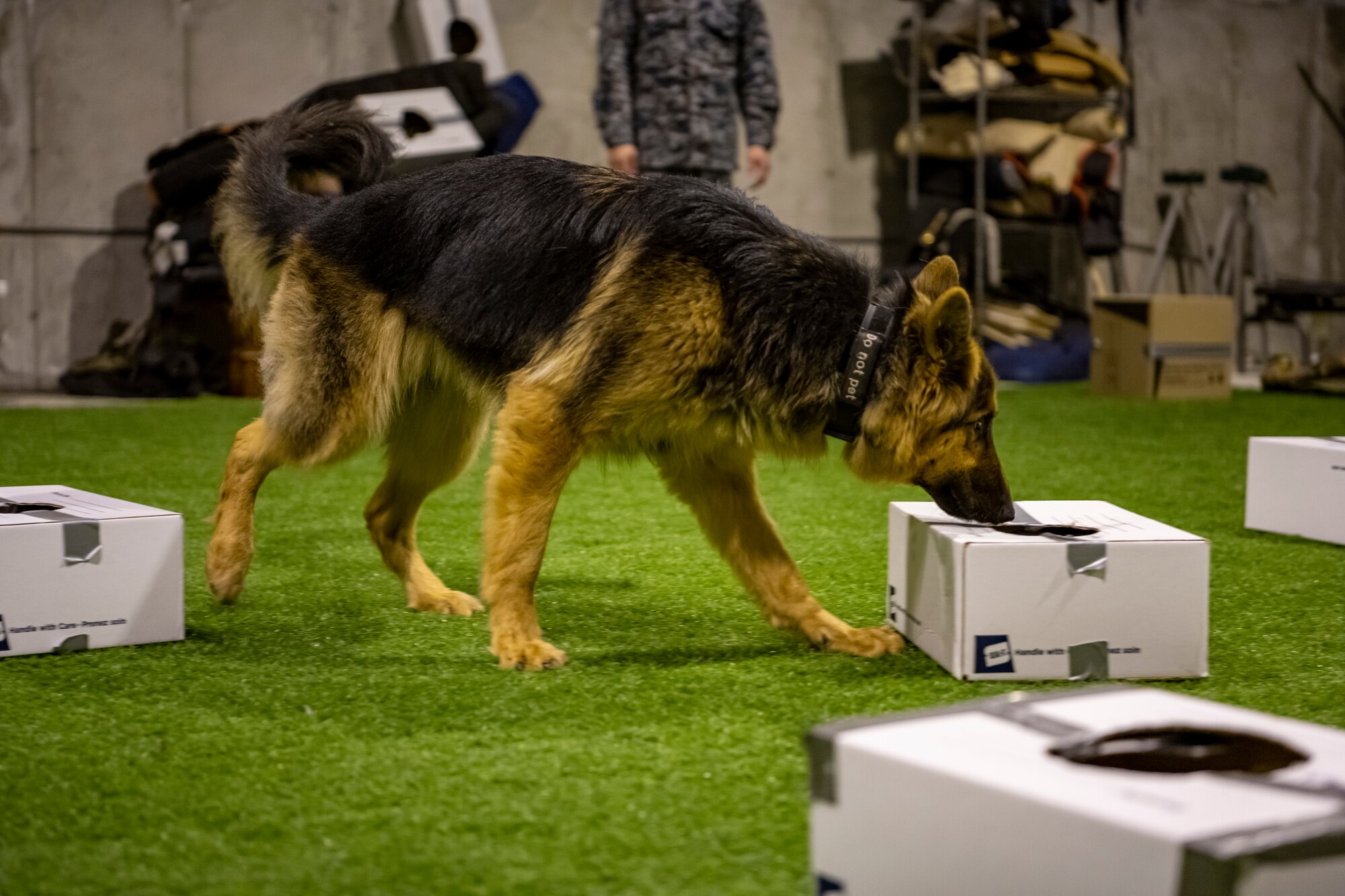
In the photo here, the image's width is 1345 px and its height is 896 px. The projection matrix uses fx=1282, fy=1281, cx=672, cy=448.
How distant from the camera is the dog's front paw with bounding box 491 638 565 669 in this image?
2.40 meters

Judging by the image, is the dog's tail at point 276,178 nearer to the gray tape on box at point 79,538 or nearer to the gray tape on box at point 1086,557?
the gray tape on box at point 79,538

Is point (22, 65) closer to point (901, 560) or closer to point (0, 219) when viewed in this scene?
point (0, 219)

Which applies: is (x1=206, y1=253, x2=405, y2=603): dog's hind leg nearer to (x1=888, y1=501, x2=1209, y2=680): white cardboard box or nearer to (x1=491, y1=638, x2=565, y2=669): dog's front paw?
(x1=491, y1=638, x2=565, y2=669): dog's front paw

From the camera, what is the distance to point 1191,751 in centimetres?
133

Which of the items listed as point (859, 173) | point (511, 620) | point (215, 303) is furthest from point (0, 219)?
point (511, 620)

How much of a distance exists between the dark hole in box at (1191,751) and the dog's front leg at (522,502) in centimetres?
131

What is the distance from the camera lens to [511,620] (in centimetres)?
247

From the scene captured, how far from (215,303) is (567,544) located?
5.12 m

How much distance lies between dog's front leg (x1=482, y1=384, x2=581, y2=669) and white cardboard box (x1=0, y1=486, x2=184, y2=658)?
0.64 metres

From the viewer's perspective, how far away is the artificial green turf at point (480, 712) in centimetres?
152

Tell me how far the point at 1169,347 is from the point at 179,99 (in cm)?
660

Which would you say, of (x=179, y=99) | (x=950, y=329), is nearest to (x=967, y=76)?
(x=179, y=99)

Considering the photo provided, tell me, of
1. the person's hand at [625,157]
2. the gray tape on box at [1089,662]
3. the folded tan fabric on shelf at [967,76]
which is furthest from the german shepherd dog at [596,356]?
the folded tan fabric on shelf at [967,76]

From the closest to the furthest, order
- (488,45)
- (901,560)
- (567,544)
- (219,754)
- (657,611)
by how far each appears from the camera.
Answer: (219,754) → (901,560) → (657,611) → (567,544) → (488,45)
